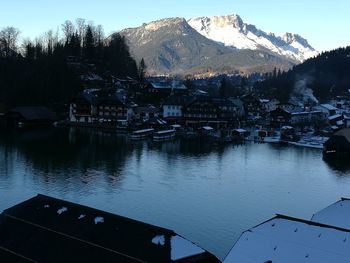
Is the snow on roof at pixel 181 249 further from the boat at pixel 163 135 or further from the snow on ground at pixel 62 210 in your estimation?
the boat at pixel 163 135

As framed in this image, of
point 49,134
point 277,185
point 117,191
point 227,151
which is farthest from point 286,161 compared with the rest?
point 49,134

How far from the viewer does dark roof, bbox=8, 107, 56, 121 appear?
1977 inches

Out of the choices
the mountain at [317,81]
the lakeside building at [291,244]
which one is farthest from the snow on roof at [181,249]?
the mountain at [317,81]

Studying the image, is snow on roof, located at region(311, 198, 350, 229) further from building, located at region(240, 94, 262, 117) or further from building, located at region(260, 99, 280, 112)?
building, located at region(260, 99, 280, 112)

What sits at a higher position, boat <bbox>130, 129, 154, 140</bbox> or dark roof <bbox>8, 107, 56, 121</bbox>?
dark roof <bbox>8, 107, 56, 121</bbox>

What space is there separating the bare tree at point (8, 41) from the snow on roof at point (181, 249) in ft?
195

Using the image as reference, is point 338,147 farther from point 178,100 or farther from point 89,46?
point 89,46

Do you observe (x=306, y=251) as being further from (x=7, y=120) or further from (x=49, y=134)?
(x=7, y=120)

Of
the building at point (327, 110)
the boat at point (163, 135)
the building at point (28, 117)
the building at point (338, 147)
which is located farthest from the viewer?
the building at point (327, 110)

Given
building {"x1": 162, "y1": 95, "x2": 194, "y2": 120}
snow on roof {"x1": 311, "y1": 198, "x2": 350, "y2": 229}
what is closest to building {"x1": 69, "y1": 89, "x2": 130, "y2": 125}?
building {"x1": 162, "y1": 95, "x2": 194, "y2": 120}

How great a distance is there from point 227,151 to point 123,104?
17.4m

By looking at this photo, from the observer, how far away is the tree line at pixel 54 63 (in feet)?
185

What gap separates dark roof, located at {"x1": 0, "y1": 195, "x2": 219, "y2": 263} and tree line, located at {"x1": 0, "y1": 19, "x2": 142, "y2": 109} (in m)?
43.9

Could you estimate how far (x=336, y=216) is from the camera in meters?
14.5
